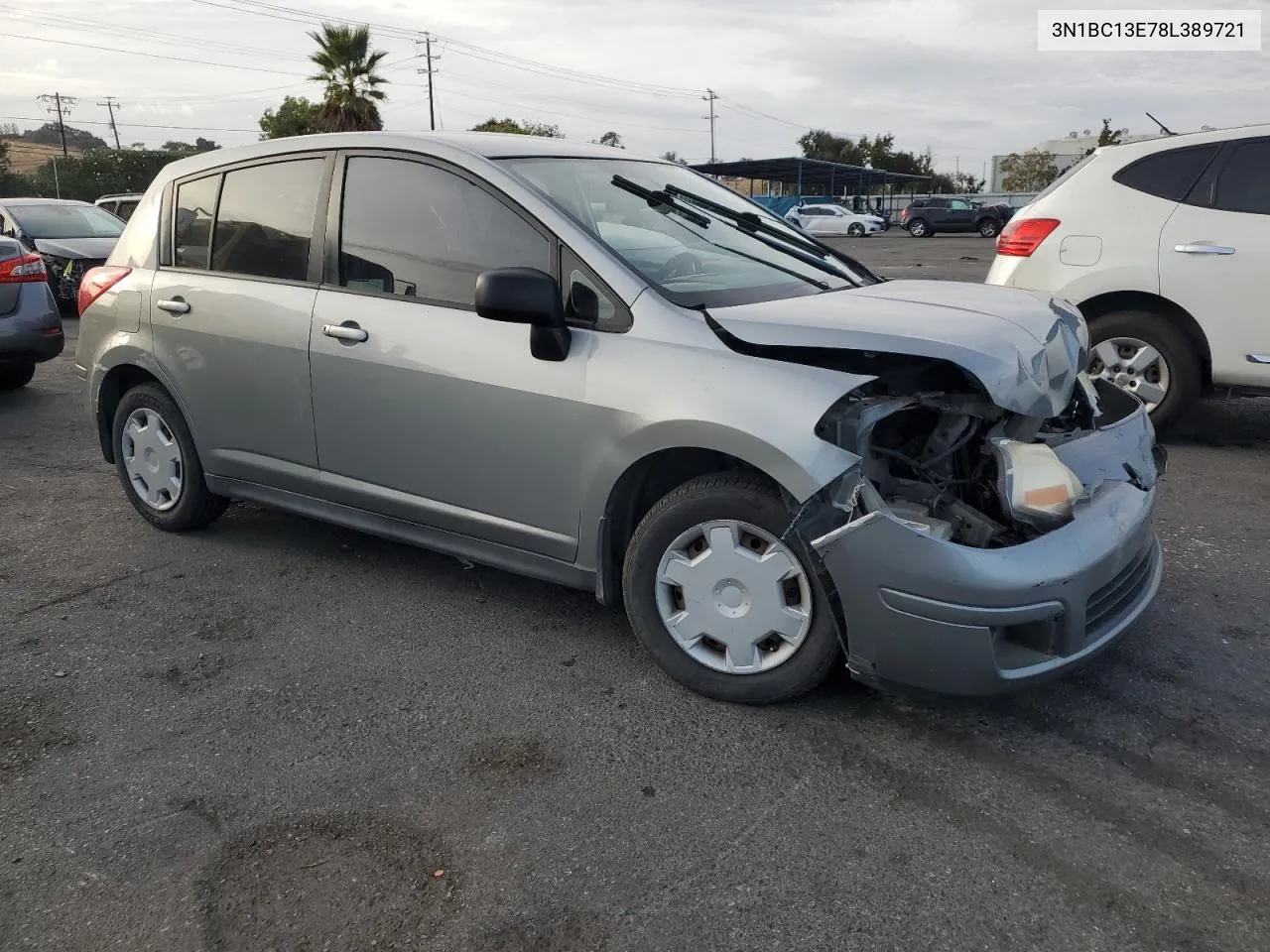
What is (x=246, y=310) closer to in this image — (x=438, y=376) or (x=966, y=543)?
(x=438, y=376)

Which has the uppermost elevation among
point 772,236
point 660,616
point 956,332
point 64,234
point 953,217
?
point 953,217

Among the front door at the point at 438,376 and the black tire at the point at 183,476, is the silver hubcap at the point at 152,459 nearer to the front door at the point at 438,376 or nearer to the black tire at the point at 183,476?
the black tire at the point at 183,476

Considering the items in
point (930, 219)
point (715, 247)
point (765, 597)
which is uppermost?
point (930, 219)

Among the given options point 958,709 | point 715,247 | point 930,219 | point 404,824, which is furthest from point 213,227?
point 930,219

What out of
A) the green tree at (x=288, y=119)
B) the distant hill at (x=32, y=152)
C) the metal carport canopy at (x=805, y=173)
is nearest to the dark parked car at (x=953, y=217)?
the metal carport canopy at (x=805, y=173)

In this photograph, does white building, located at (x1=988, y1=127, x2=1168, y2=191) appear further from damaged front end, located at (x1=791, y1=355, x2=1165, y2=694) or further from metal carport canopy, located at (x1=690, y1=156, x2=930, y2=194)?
damaged front end, located at (x1=791, y1=355, x2=1165, y2=694)

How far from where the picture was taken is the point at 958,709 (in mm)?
3160

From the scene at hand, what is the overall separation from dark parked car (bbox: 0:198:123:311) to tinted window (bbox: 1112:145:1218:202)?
37.1ft

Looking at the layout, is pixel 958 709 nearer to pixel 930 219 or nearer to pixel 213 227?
pixel 213 227

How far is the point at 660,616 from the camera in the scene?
322cm

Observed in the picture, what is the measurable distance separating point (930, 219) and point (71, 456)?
124 feet

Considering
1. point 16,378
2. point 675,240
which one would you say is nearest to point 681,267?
point 675,240

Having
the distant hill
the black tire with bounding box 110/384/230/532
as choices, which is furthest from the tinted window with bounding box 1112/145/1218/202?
the distant hill

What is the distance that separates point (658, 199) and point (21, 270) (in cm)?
629
